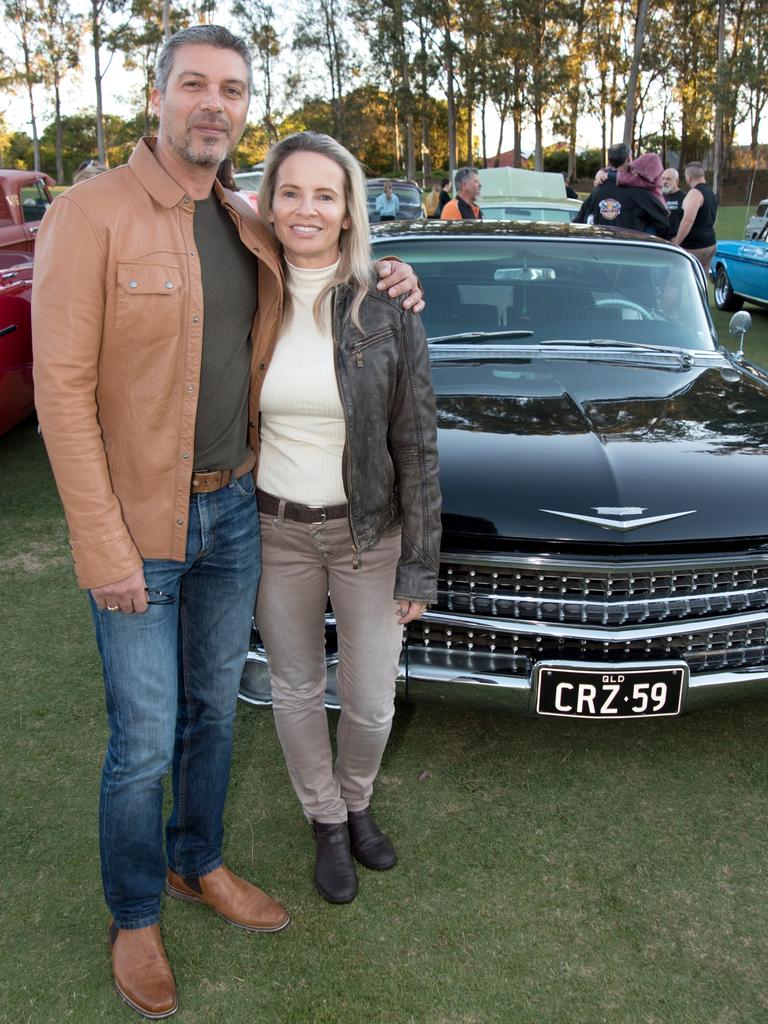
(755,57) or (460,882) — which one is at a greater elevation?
(755,57)

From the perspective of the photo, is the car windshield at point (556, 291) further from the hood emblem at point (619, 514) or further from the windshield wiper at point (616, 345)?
the hood emblem at point (619, 514)

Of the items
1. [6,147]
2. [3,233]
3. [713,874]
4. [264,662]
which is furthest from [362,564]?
[6,147]

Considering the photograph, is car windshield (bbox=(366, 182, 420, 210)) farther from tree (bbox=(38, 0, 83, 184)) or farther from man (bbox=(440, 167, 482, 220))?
tree (bbox=(38, 0, 83, 184))

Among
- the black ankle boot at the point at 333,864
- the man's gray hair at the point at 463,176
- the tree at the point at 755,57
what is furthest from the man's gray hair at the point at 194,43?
the tree at the point at 755,57

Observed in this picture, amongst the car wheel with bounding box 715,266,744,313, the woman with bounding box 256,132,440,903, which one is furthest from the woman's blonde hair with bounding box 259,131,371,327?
the car wheel with bounding box 715,266,744,313

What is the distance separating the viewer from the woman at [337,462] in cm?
217

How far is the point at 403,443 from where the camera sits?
229 cm

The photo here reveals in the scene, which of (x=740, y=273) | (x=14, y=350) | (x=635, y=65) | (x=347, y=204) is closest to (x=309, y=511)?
(x=347, y=204)

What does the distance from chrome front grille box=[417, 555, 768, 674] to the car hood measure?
0.11 meters

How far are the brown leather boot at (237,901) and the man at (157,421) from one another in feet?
0.70

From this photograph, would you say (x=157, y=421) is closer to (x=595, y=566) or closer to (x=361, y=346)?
(x=361, y=346)

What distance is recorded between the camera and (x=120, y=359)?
1931 millimetres

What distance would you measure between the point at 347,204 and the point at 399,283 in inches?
8.7

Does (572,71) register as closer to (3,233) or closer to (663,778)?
(3,233)
